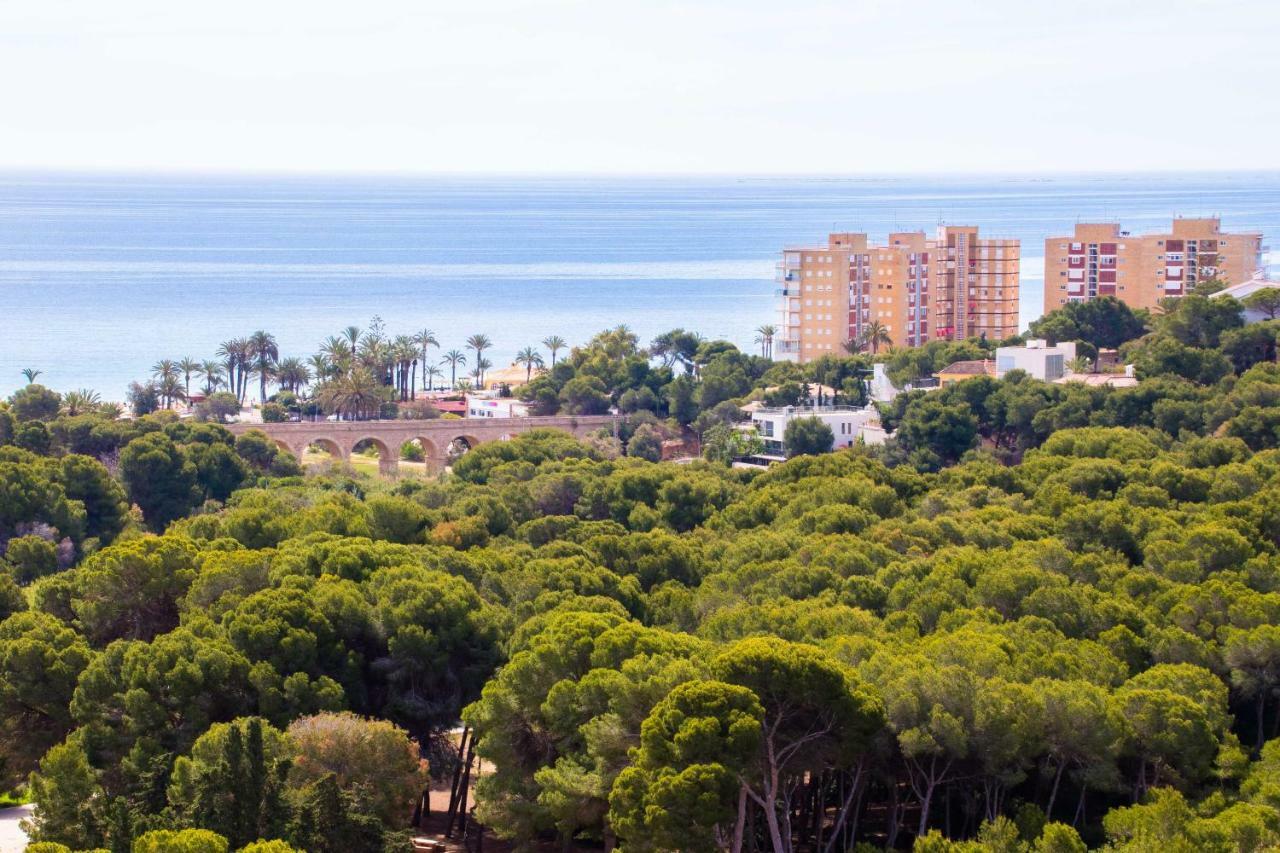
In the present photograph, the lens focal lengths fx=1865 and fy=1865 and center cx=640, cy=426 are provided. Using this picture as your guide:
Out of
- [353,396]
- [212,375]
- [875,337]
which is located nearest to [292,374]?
[212,375]

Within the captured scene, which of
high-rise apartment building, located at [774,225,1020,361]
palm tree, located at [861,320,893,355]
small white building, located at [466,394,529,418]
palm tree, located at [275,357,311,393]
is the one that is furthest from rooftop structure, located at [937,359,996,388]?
palm tree, located at [275,357,311,393]

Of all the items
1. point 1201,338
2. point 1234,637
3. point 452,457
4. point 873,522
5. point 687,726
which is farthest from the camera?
point 452,457

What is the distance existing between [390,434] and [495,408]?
780 centimetres

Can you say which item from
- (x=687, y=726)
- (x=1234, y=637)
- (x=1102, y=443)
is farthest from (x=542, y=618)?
(x=1102, y=443)

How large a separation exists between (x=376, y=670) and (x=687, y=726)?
720 centimetres

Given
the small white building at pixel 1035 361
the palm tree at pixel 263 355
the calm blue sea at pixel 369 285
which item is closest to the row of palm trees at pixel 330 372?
the palm tree at pixel 263 355

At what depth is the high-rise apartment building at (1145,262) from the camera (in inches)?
2968

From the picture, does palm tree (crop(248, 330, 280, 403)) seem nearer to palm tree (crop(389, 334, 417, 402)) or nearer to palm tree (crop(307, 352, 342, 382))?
palm tree (crop(307, 352, 342, 382))

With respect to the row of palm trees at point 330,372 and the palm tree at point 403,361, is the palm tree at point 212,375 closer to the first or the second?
the row of palm trees at point 330,372

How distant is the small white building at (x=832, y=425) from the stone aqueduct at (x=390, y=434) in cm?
808

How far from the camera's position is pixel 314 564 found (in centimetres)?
2716

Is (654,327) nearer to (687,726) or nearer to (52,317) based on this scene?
(52,317)

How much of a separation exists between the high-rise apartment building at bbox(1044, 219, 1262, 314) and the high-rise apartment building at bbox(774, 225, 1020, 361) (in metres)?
2.21

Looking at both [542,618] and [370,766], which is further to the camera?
[542,618]
